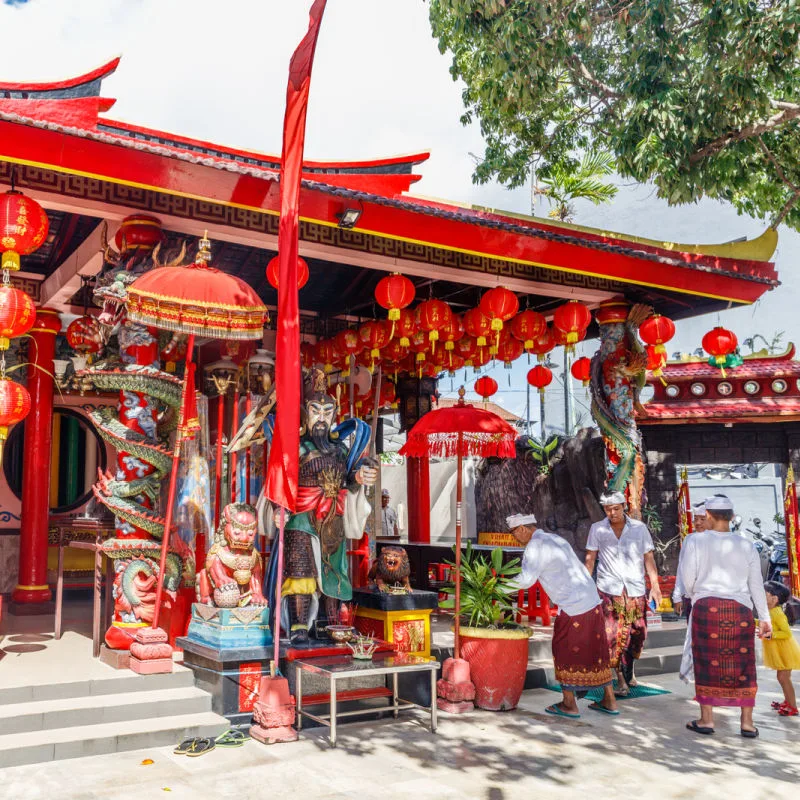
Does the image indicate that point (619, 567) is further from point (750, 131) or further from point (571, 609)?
point (750, 131)

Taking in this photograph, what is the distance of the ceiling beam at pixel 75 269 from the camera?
6.95 meters

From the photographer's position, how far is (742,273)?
855cm

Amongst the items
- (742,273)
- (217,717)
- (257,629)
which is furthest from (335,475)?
(742,273)

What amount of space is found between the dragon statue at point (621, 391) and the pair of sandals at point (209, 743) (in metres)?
4.76

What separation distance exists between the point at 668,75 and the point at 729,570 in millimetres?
4182

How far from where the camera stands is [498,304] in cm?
773

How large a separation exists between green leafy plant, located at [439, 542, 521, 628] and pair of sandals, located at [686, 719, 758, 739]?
154 centimetres

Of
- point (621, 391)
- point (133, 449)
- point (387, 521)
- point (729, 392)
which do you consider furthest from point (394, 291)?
point (387, 521)

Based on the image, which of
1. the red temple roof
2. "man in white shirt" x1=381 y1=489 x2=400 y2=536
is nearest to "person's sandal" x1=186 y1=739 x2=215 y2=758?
the red temple roof

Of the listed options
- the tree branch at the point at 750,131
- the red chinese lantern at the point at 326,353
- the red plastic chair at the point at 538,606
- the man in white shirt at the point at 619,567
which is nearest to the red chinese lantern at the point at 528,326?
the tree branch at the point at 750,131

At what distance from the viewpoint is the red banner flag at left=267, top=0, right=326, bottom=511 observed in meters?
5.22

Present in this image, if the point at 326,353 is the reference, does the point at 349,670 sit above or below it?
below

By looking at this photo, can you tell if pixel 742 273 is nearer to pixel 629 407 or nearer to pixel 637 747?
pixel 629 407

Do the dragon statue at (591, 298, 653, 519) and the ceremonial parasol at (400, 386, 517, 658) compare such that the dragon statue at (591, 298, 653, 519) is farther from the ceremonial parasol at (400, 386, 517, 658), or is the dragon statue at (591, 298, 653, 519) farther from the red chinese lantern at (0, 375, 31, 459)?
the red chinese lantern at (0, 375, 31, 459)
